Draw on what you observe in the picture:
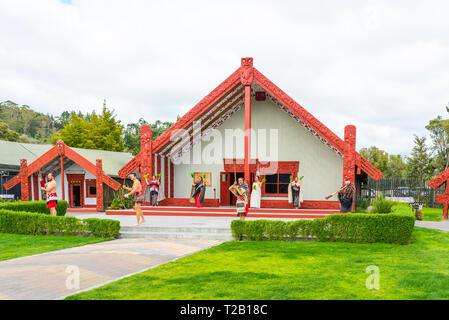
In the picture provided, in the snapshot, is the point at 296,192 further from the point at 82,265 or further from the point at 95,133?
the point at 95,133

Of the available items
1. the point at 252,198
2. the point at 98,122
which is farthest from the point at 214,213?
the point at 98,122

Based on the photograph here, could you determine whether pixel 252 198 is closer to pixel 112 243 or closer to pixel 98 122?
pixel 112 243

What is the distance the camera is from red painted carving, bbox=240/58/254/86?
15.1m

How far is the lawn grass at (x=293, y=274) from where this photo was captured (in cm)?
492

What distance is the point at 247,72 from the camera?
1508 centimetres

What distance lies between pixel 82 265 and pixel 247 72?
1096 centimetres

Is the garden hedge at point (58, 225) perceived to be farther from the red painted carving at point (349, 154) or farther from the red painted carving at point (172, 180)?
the red painted carving at point (349, 154)

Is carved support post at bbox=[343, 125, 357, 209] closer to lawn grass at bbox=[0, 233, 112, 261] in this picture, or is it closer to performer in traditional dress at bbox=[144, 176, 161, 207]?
performer in traditional dress at bbox=[144, 176, 161, 207]

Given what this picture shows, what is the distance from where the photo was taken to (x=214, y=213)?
48.3 feet

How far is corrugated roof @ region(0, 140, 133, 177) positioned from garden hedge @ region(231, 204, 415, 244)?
41.2 ft

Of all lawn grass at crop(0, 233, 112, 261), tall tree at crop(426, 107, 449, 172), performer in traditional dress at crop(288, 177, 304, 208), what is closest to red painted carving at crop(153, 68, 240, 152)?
performer in traditional dress at crop(288, 177, 304, 208)

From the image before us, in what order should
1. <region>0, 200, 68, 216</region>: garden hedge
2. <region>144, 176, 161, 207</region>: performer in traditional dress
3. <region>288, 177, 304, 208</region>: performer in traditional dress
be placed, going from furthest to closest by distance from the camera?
<region>144, 176, 161, 207</region>: performer in traditional dress
<region>288, 177, 304, 208</region>: performer in traditional dress
<region>0, 200, 68, 216</region>: garden hedge

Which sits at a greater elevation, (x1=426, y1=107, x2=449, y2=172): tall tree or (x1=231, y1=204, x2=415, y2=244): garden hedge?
(x1=426, y1=107, x2=449, y2=172): tall tree

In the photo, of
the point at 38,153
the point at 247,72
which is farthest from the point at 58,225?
the point at 38,153
